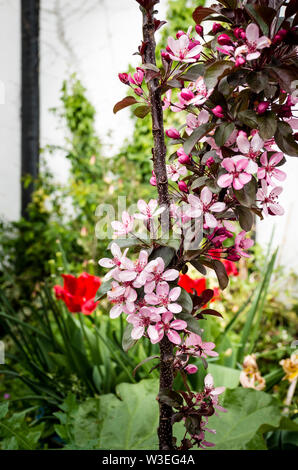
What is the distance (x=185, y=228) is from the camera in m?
0.54

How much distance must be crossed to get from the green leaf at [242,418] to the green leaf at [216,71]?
65cm

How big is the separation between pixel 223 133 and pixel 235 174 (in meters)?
0.05

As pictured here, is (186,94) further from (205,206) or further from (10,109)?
(10,109)

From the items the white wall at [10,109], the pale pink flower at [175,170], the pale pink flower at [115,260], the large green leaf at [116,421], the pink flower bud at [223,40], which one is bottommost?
the large green leaf at [116,421]

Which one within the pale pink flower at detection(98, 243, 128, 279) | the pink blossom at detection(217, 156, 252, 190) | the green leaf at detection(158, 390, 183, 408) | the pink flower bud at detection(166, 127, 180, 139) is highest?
the pink flower bud at detection(166, 127, 180, 139)

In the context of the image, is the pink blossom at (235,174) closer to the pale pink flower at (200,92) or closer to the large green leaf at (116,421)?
the pale pink flower at (200,92)

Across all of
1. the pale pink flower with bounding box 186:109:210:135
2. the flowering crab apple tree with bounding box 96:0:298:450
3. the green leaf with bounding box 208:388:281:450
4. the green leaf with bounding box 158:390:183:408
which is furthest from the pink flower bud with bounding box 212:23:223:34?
the green leaf with bounding box 208:388:281:450

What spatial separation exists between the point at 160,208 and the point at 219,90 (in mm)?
149

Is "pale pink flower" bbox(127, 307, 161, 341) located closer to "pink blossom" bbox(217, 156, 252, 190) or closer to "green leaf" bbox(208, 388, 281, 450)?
"pink blossom" bbox(217, 156, 252, 190)

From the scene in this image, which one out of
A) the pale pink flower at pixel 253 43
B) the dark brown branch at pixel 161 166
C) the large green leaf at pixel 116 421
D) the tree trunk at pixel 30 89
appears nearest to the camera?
the pale pink flower at pixel 253 43

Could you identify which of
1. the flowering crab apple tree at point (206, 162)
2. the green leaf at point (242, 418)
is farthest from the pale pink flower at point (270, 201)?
the green leaf at point (242, 418)

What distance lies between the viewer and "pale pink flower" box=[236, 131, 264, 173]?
18.5 inches

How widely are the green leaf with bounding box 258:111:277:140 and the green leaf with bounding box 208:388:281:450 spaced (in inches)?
23.4

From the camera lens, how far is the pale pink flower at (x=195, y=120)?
52cm
